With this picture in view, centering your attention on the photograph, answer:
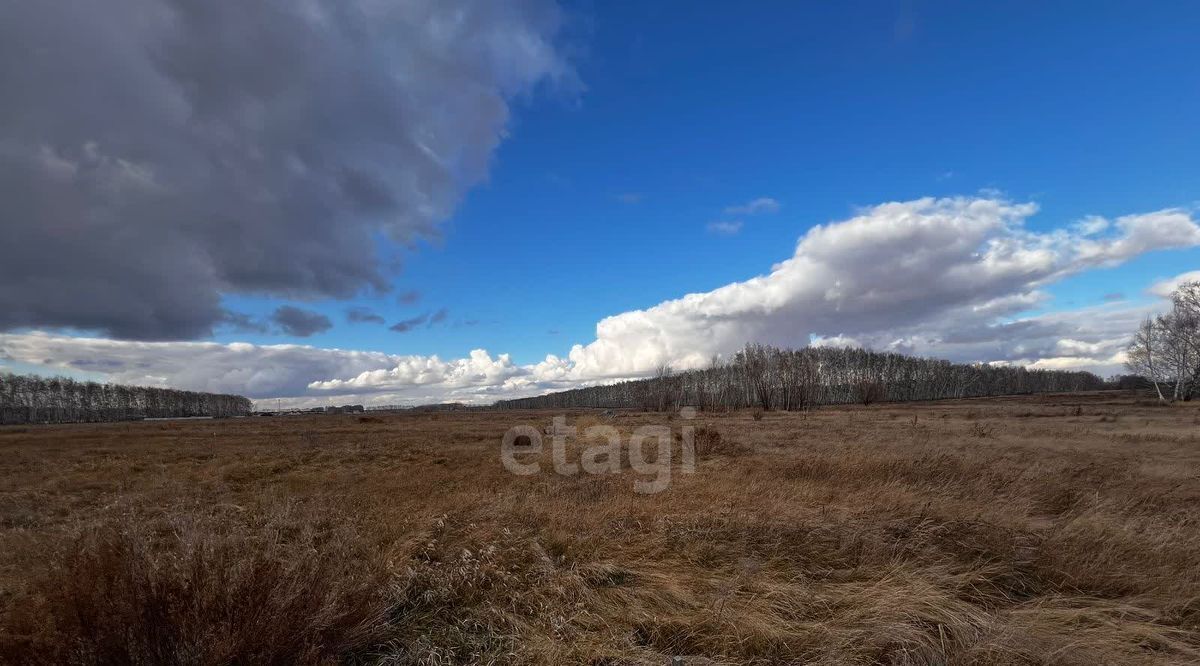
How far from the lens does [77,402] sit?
152m

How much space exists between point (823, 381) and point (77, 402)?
20792 centimetres

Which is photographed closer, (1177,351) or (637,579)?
(637,579)

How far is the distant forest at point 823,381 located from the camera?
328ft

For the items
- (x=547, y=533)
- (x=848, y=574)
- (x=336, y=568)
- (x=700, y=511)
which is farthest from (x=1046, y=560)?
(x=336, y=568)

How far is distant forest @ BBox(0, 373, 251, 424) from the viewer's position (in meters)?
138

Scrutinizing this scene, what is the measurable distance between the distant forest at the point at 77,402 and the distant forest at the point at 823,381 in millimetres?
143397

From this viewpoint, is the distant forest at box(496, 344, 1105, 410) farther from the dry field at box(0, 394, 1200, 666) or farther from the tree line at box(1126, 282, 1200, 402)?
the dry field at box(0, 394, 1200, 666)

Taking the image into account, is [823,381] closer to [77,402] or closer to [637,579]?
[637,579]

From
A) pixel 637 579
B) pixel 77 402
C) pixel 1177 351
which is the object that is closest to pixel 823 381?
pixel 1177 351

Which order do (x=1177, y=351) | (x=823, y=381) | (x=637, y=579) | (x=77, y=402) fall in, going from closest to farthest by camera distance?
(x=637, y=579)
(x=1177, y=351)
(x=823, y=381)
(x=77, y=402)

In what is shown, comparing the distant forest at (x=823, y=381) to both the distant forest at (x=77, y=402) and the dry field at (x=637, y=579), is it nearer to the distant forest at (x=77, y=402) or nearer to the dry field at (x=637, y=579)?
the dry field at (x=637, y=579)

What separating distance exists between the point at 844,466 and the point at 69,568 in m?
12.6

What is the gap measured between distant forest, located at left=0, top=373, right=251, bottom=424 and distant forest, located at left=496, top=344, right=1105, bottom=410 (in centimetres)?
14340

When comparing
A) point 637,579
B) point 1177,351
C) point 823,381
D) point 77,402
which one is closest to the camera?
point 637,579
